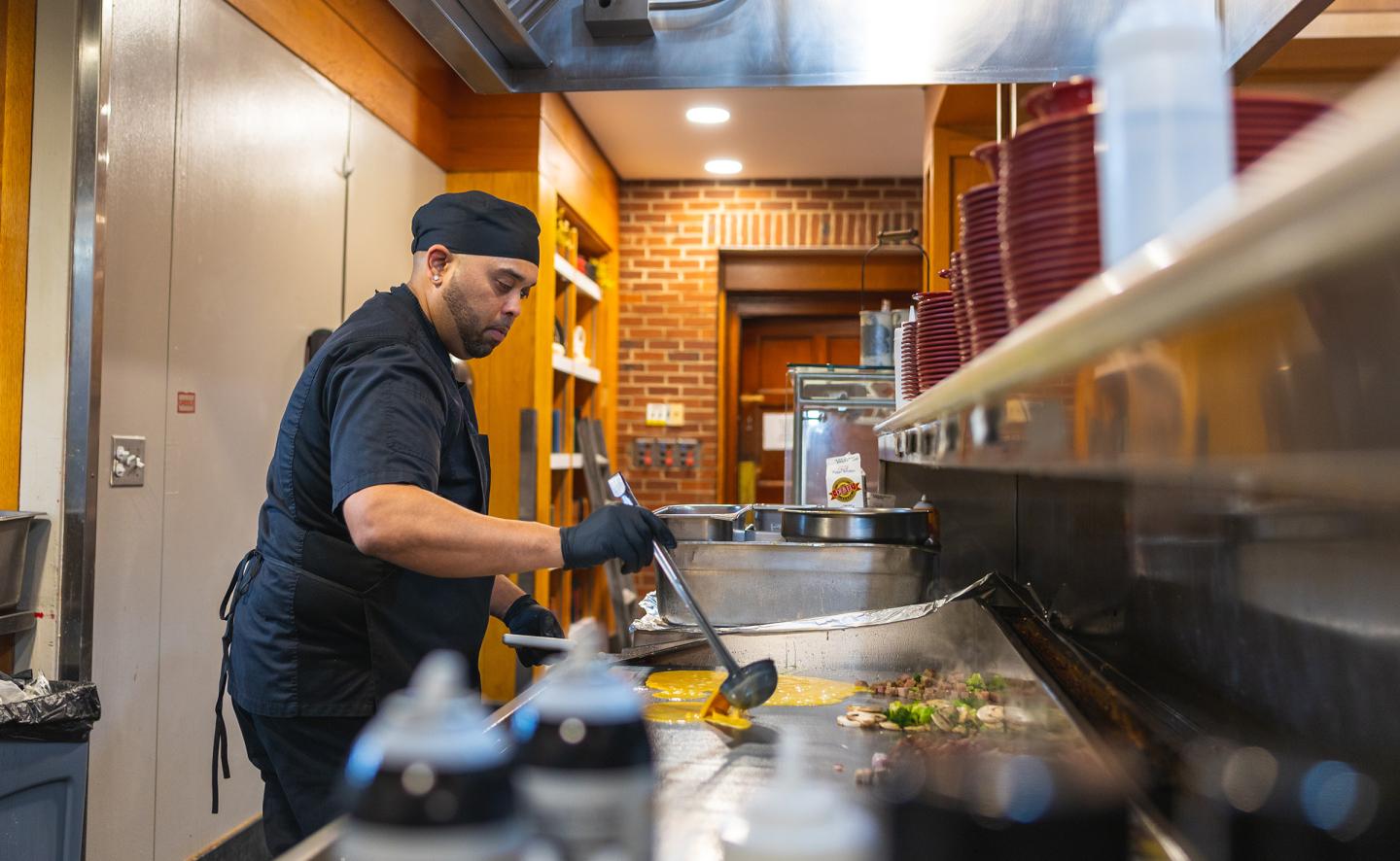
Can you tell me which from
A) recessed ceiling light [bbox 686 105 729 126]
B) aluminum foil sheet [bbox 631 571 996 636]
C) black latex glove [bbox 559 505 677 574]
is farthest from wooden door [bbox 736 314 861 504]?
black latex glove [bbox 559 505 677 574]

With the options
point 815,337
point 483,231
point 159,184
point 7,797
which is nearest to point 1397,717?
point 483,231

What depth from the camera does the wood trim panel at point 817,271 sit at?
275 inches

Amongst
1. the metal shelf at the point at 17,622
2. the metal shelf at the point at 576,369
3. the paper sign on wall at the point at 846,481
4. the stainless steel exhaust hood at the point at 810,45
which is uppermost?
the stainless steel exhaust hood at the point at 810,45

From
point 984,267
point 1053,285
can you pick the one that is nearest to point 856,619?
point 984,267

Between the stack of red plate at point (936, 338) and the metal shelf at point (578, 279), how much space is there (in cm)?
398

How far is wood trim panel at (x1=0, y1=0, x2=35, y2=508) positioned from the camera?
2381 mm

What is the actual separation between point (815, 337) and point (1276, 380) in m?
6.47

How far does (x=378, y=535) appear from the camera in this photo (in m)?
1.67

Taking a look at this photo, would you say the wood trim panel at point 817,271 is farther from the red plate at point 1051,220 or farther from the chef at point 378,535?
the red plate at point 1051,220

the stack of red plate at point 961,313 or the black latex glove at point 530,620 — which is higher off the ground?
the stack of red plate at point 961,313

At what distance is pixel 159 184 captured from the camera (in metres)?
2.72

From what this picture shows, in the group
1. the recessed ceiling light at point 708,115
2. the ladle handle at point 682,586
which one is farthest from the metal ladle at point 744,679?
the recessed ceiling light at point 708,115

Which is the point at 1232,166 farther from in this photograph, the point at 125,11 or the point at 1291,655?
the point at 125,11

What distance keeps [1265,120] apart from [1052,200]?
15 centimetres
